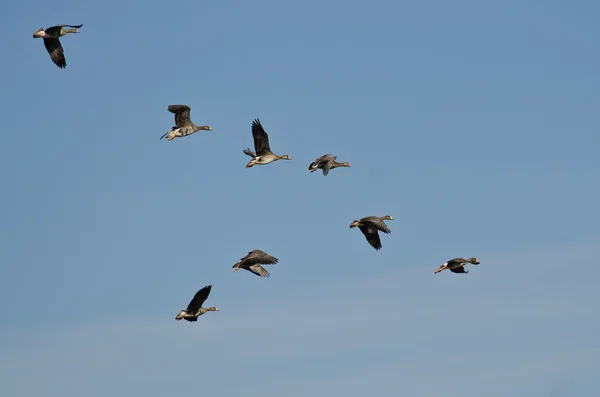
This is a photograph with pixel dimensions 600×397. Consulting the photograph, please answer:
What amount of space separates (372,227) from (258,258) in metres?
5.90

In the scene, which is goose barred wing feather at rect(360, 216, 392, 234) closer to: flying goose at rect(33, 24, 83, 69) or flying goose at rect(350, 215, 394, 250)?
flying goose at rect(350, 215, 394, 250)

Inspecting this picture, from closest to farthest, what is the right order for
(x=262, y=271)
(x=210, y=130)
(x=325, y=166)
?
(x=262, y=271), (x=325, y=166), (x=210, y=130)

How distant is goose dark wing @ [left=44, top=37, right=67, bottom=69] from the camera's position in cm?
5047

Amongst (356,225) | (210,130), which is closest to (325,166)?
(356,225)

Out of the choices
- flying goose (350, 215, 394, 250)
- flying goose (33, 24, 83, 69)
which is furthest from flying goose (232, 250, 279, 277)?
flying goose (33, 24, 83, 69)

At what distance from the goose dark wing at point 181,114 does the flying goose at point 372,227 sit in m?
8.45

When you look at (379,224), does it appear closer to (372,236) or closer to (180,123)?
(372,236)

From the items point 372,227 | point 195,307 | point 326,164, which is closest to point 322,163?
point 326,164

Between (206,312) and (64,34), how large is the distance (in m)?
12.9

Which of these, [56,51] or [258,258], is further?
[56,51]

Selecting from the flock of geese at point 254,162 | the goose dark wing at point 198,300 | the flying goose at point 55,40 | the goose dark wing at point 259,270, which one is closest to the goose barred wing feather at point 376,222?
the flock of geese at point 254,162

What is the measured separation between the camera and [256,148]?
52156 mm

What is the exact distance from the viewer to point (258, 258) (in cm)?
4766

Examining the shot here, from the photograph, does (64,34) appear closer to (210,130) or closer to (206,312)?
(210,130)
